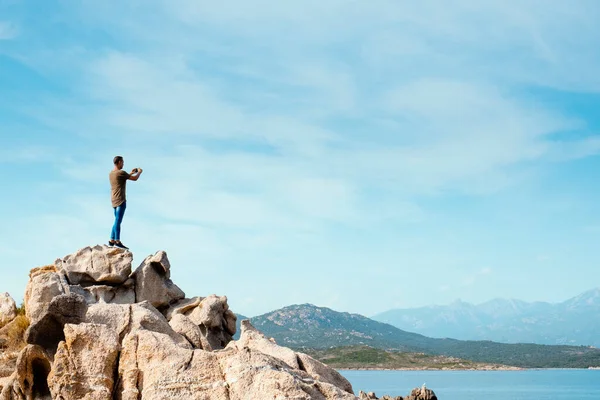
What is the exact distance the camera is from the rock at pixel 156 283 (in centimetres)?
2577

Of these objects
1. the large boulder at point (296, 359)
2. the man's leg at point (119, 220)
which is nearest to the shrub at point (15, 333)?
the man's leg at point (119, 220)

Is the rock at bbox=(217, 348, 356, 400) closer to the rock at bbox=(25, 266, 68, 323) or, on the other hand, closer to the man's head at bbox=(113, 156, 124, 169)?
the rock at bbox=(25, 266, 68, 323)

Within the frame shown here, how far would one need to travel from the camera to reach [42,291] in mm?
23094

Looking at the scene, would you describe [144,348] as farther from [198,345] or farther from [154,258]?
[154,258]

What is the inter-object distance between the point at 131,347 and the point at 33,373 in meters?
3.89

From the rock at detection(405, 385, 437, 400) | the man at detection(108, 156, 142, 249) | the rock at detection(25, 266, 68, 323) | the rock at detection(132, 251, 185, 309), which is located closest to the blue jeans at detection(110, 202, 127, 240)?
the man at detection(108, 156, 142, 249)

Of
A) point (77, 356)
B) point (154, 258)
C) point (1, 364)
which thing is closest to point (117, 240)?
point (154, 258)

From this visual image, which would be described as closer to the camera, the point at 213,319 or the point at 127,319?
the point at 127,319

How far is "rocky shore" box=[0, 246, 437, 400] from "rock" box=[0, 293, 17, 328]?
0.05 metres

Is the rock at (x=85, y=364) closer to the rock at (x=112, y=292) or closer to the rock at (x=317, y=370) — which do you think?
the rock at (x=317, y=370)

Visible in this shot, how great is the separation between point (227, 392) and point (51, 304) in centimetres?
635

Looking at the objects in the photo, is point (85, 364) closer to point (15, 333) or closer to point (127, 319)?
point (127, 319)

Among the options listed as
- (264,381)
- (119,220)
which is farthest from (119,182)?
(264,381)

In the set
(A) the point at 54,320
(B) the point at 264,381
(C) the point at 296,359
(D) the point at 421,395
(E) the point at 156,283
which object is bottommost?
(D) the point at 421,395
